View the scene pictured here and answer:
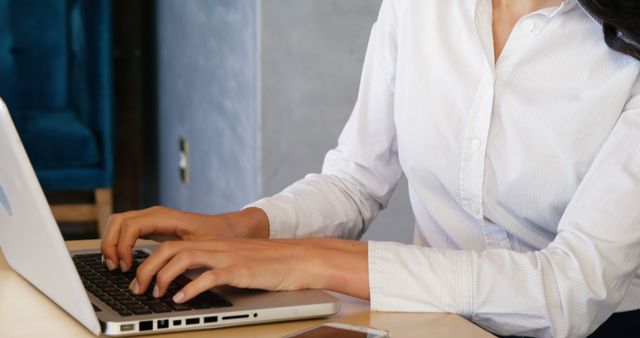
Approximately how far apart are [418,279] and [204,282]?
23 cm

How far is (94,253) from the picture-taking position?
4.25 feet

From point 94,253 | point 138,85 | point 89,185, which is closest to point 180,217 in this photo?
point 94,253

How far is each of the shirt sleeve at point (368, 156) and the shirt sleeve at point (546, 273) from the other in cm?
35

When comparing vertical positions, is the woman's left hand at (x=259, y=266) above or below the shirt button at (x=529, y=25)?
below

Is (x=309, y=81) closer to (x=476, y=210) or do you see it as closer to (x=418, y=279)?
(x=476, y=210)

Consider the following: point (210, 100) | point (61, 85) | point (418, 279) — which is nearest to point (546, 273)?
point (418, 279)

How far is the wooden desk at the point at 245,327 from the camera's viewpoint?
100 centimetres

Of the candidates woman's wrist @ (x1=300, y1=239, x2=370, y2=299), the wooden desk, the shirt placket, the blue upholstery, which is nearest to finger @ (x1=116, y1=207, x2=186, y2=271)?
the wooden desk

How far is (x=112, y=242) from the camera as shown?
1.22 m

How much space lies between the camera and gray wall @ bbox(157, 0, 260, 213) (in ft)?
9.46

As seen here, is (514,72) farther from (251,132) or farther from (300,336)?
(251,132)

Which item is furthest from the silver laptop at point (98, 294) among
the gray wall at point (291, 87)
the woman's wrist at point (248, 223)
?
the gray wall at point (291, 87)

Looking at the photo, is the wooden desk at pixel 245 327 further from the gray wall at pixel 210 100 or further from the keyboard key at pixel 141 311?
the gray wall at pixel 210 100

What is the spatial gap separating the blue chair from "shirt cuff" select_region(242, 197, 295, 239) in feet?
8.44
